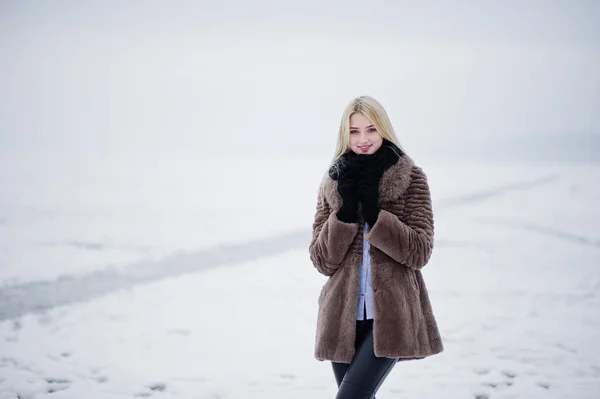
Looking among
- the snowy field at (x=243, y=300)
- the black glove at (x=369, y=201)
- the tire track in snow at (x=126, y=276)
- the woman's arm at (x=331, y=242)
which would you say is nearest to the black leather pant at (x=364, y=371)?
the woman's arm at (x=331, y=242)

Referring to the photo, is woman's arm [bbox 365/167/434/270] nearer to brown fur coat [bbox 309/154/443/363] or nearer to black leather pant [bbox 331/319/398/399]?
brown fur coat [bbox 309/154/443/363]

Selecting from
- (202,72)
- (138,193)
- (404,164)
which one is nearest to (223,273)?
(404,164)

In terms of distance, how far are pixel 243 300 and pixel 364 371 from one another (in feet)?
13.0

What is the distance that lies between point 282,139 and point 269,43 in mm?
25858

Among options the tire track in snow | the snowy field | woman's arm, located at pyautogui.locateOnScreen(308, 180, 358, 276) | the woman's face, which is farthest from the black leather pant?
the tire track in snow

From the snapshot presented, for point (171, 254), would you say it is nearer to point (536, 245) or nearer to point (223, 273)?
point (223, 273)

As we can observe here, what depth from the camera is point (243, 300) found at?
19.2 feet

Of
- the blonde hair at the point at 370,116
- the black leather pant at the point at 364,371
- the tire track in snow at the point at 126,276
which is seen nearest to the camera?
the black leather pant at the point at 364,371

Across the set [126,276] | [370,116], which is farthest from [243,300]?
[370,116]

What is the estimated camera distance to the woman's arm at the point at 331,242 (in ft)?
6.79

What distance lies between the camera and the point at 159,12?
78.7 m

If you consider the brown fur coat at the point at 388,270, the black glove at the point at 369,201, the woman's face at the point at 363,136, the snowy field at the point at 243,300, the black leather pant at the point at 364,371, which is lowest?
the snowy field at the point at 243,300

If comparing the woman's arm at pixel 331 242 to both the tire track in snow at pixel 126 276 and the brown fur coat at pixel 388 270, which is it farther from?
the tire track in snow at pixel 126 276

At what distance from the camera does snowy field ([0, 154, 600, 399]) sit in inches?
147
